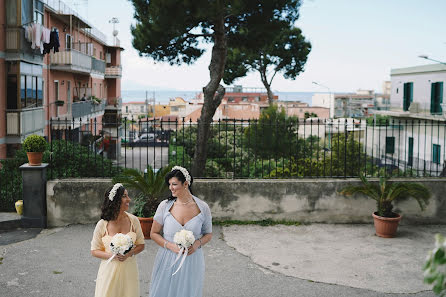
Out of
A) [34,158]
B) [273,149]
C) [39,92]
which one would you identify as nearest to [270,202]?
[34,158]

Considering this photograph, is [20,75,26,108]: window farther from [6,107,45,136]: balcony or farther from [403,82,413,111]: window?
[403,82,413,111]: window

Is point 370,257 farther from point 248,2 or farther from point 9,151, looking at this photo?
point 9,151

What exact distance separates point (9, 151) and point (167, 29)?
11250 mm

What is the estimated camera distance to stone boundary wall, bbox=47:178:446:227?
29.9 feet

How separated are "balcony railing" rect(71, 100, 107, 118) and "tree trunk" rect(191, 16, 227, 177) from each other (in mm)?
18153

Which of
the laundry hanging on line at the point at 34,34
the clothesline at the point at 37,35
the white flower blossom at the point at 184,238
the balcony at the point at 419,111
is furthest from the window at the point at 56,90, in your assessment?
the white flower blossom at the point at 184,238

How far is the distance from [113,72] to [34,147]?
131 ft

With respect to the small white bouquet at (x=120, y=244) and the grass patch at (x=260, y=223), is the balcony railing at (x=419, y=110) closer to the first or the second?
the grass patch at (x=260, y=223)

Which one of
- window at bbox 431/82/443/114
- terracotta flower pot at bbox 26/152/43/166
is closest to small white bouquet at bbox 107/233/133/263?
terracotta flower pot at bbox 26/152/43/166

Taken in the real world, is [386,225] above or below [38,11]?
below

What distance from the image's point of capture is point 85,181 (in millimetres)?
9141

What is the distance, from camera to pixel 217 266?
23.6ft

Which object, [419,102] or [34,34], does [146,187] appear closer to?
[34,34]

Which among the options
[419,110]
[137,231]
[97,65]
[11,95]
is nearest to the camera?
[137,231]
